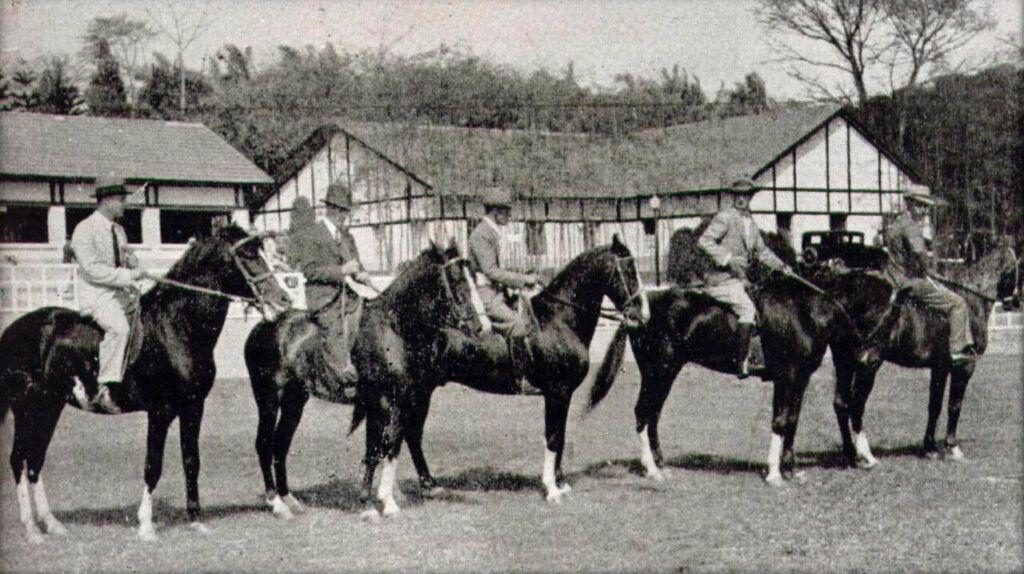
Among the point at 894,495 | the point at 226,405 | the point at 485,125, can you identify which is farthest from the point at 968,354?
the point at 485,125

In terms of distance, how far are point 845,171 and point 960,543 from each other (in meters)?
30.9

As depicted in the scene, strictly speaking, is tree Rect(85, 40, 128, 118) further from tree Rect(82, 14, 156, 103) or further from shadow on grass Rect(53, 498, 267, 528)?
shadow on grass Rect(53, 498, 267, 528)

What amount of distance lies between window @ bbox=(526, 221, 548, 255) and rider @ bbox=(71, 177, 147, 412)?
2229cm

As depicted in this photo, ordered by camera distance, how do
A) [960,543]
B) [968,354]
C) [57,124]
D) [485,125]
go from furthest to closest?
[485,125]
[57,124]
[968,354]
[960,543]

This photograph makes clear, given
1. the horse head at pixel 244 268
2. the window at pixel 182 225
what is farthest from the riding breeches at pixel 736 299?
the window at pixel 182 225

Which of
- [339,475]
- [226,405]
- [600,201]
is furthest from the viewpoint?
[600,201]

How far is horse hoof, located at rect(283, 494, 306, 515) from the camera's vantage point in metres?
8.58

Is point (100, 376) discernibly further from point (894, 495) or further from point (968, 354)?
point (968, 354)

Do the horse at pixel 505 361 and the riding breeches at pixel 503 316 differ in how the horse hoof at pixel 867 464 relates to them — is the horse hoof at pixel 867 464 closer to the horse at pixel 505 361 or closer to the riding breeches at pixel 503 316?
the horse at pixel 505 361

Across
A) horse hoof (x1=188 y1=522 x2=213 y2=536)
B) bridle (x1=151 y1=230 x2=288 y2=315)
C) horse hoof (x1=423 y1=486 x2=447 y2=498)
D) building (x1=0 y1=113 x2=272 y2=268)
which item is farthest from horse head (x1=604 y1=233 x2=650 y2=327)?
building (x1=0 y1=113 x2=272 y2=268)

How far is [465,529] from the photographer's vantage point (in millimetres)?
7918

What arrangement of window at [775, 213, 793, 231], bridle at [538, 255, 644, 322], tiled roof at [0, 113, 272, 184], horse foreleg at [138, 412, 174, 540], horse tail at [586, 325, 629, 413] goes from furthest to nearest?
window at [775, 213, 793, 231]
tiled roof at [0, 113, 272, 184]
horse tail at [586, 325, 629, 413]
bridle at [538, 255, 644, 322]
horse foreleg at [138, 412, 174, 540]

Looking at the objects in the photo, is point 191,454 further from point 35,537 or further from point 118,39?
point 118,39

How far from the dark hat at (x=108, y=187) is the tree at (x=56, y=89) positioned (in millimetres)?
30694
